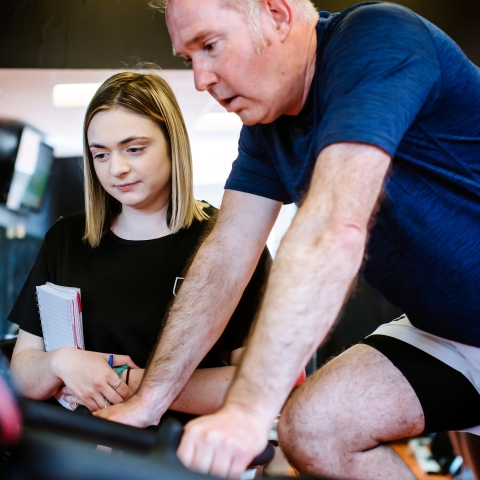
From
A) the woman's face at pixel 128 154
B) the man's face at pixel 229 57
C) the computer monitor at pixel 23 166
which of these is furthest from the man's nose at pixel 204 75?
the computer monitor at pixel 23 166

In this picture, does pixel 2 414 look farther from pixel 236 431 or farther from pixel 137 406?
pixel 137 406

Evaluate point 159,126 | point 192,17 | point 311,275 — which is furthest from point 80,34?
point 311,275

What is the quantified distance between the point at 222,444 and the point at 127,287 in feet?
3.92

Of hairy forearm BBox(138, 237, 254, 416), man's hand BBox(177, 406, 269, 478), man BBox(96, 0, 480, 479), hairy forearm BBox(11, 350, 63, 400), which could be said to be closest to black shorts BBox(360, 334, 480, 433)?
man BBox(96, 0, 480, 479)

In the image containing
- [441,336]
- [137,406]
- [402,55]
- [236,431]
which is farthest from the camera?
[441,336]

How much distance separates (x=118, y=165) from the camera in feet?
6.05

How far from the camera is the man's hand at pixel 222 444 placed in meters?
0.77

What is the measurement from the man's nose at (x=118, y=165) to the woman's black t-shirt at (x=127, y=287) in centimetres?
26

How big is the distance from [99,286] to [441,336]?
104 cm

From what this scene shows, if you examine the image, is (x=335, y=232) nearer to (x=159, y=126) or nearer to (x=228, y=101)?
(x=228, y=101)

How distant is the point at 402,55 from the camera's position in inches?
42.0

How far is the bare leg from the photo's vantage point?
1.37 metres

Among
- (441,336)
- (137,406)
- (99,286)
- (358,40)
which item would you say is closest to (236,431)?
(137,406)

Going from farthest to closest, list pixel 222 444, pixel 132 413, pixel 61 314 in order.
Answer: pixel 61 314 → pixel 132 413 → pixel 222 444
